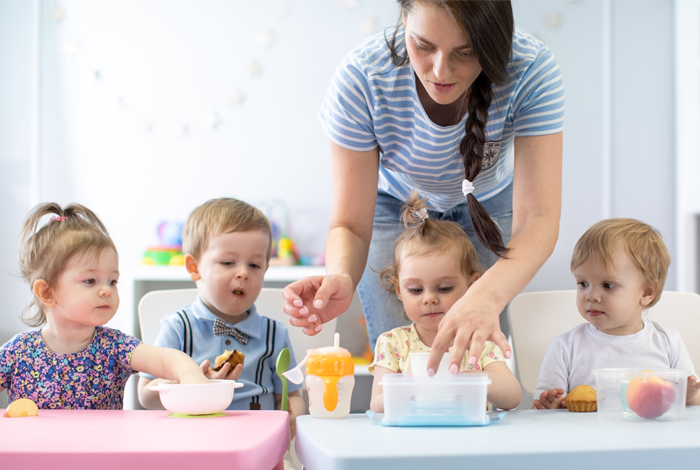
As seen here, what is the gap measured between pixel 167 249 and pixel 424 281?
1.83 m

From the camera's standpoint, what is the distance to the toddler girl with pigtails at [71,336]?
1.19m

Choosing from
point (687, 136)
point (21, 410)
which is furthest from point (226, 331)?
point (687, 136)

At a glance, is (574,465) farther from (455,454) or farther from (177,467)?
(177,467)

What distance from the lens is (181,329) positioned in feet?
5.21

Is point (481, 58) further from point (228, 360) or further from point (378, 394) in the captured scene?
point (228, 360)

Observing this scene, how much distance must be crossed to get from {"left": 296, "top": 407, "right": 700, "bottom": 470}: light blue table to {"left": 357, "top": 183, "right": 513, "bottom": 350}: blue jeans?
82 centimetres

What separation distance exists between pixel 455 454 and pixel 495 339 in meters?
0.30

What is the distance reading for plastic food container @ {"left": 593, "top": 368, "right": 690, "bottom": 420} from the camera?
86 cm

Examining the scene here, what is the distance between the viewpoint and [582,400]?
1.05m

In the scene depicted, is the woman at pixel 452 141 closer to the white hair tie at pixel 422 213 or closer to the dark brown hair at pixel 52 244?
the white hair tie at pixel 422 213

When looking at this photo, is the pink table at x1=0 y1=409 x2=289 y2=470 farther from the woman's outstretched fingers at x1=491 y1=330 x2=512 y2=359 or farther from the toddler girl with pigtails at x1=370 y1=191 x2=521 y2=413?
the toddler girl with pigtails at x1=370 y1=191 x2=521 y2=413

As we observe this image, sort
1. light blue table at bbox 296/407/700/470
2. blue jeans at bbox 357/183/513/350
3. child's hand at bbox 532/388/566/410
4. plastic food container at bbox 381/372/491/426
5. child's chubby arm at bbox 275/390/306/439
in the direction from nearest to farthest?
light blue table at bbox 296/407/700/470, plastic food container at bbox 381/372/491/426, child's hand at bbox 532/388/566/410, child's chubby arm at bbox 275/390/306/439, blue jeans at bbox 357/183/513/350

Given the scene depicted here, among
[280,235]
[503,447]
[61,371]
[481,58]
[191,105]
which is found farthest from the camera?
[191,105]

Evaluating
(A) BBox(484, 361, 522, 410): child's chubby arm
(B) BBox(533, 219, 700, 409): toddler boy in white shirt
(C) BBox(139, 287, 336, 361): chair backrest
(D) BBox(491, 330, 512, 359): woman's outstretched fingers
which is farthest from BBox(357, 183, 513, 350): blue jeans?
(D) BBox(491, 330, 512, 359): woman's outstretched fingers
